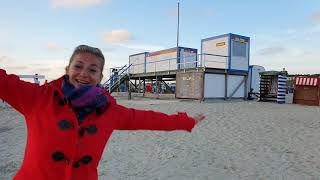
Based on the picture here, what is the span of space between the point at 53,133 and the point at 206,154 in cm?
502

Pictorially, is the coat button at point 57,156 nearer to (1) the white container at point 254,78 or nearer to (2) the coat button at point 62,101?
(2) the coat button at point 62,101

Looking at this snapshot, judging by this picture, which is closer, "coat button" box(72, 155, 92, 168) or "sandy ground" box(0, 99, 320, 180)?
"coat button" box(72, 155, 92, 168)

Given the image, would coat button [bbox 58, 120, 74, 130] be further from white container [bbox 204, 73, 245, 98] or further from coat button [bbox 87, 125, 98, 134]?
white container [bbox 204, 73, 245, 98]

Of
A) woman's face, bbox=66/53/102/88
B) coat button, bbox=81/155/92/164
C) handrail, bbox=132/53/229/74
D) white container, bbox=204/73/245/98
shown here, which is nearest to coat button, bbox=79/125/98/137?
coat button, bbox=81/155/92/164

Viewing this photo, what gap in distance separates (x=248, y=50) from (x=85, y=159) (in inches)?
943

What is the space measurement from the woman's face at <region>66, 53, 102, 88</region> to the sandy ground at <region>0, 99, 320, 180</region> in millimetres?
3217

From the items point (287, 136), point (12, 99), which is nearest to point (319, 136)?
point (287, 136)

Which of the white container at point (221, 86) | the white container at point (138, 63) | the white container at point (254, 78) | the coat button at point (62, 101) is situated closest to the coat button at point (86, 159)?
the coat button at point (62, 101)

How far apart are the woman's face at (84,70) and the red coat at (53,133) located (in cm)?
10

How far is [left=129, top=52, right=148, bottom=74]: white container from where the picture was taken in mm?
32000

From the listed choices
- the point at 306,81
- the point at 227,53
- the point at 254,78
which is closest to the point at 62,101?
the point at 227,53

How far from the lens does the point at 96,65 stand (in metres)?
2.09

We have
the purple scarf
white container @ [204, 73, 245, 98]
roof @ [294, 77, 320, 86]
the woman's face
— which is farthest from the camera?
white container @ [204, 73, 245, 98]

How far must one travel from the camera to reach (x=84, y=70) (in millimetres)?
2027
